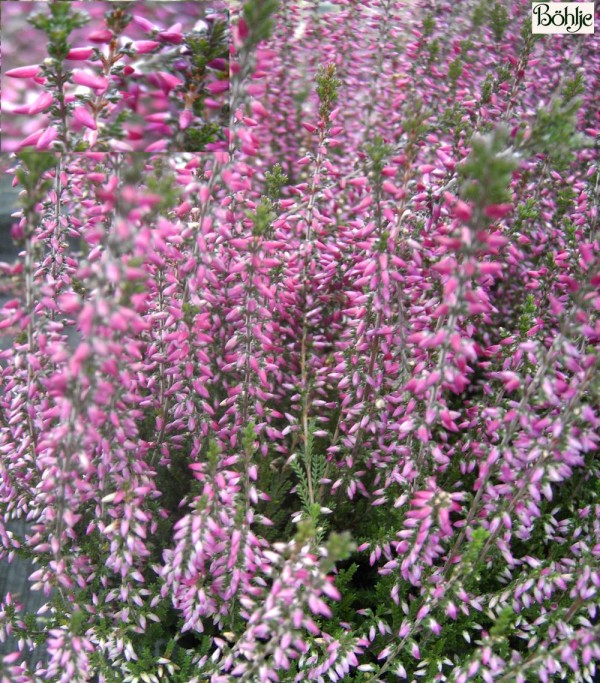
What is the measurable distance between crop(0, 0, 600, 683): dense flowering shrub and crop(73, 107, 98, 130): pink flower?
0.12m

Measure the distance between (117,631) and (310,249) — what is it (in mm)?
A: 1618

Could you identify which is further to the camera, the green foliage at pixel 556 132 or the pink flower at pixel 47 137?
the pink flower at pixel 47 137

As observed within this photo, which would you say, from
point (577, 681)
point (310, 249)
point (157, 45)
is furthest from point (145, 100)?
point (577, 681)

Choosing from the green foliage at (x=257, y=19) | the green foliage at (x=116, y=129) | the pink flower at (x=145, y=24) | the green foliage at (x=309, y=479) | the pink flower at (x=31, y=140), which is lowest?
the green foliage at (x=309, y=479)

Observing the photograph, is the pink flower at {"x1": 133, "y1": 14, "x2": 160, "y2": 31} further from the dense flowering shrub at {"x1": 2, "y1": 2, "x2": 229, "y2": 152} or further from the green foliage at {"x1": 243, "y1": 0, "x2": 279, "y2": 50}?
the green foliage at {"x1": 243, "y1": 0, "x2": 279, "y2": 50}

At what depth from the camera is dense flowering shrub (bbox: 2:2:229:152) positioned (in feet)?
5.90

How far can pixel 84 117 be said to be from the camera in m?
1.83

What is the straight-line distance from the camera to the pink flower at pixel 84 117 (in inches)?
71.7

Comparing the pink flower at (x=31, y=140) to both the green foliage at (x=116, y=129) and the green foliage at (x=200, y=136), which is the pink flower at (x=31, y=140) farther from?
the green foliage at (x=200, y=136)

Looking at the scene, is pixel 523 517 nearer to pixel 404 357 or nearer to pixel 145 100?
pixel 404 357

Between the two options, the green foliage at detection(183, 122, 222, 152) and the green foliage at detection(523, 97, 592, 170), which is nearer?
the green foliage at detection(523, 97, 592, 170)

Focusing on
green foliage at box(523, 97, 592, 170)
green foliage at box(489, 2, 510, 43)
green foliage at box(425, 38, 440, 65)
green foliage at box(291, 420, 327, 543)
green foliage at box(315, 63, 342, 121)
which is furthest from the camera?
green foliage at box(489, 2, 510, 43)

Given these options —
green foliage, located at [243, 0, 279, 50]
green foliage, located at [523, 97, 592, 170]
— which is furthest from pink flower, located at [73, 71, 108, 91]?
green foliage, located at [523, 97, 592, 170]

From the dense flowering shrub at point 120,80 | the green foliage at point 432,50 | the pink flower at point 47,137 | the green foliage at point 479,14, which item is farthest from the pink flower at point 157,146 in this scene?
the green foliage at point 479,14
